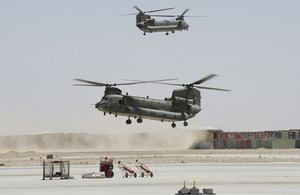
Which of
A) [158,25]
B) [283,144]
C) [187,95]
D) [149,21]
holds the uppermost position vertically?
[149,21]

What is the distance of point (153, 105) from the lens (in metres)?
88.1

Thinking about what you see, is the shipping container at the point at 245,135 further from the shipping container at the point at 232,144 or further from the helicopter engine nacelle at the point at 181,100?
the helicopter engine nacelle at the point at 181,100

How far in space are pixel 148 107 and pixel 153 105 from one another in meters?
0.69

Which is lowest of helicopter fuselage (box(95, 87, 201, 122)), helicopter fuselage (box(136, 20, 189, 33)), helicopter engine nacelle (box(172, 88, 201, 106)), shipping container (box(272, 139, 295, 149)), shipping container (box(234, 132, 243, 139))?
shipping container (box(272, 139, 295, 149))

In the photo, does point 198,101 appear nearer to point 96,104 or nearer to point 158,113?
point 158,113

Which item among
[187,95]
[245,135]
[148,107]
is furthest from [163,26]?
[245,135]

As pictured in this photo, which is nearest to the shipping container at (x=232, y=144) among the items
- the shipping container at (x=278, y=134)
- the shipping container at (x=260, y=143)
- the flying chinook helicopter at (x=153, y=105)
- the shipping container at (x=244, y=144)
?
the shipping container at (x=244, y=144)

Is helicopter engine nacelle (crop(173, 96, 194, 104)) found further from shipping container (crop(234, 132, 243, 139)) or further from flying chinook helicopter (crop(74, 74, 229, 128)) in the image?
shipping container (crop(234, 132, 243, 139))

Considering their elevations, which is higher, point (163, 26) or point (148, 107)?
point (163, 26)

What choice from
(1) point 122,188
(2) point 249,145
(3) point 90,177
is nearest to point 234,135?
(2) point 249,145

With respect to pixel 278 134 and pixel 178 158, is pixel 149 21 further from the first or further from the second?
pixel 278 134

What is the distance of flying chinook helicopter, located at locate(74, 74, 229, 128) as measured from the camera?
Answer: 84.4 metres

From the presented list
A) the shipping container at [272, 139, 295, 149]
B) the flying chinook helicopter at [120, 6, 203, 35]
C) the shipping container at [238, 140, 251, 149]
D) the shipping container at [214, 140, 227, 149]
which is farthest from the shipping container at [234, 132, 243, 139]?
the flying chinook helicopter at [120, 6, 203, 35]

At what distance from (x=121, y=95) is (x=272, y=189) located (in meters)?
39.6
